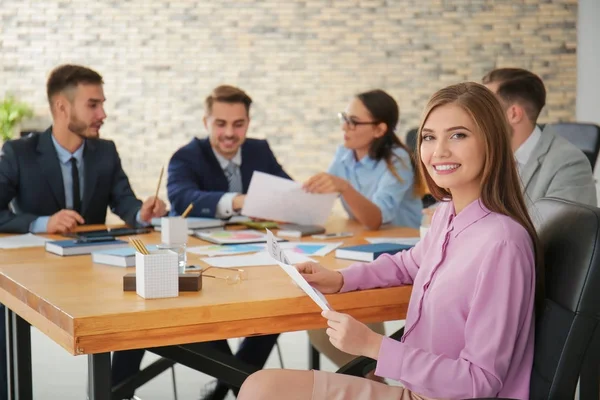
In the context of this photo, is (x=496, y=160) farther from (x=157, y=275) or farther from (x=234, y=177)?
(x=234, y=177)

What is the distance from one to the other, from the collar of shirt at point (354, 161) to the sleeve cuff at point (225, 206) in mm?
696

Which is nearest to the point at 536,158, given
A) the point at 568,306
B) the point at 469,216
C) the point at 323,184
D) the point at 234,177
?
the point at 323,184

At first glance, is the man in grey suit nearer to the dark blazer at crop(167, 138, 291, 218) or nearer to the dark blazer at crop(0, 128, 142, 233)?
the dark blazer at crop(167, 138, 291, 218)

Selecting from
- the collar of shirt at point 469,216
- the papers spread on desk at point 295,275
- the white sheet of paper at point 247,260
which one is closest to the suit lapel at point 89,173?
the white sheet of paper at point 247,260

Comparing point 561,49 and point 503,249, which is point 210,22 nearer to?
point 561,49

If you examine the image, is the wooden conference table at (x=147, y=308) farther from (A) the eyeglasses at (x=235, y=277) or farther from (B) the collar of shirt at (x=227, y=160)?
(B) the collar of shirt at (x=227, y=160)

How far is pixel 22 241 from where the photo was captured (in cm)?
296

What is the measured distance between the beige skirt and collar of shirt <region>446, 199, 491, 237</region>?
1.17 ft

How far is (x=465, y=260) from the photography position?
70.1 inches

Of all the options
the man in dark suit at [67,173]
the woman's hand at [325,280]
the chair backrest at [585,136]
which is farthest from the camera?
the chair backrest at [585,136]

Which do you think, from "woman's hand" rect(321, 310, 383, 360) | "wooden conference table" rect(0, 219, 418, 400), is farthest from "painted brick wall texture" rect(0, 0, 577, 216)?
"woman's hand" rect(321, 310, 383, 360)

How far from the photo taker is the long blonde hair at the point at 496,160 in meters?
1.81

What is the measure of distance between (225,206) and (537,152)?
1237mm

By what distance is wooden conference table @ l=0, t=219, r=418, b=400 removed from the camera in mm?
1823
